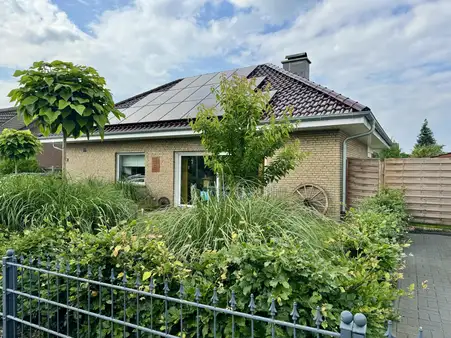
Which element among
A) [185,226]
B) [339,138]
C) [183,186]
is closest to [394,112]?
[339,138]

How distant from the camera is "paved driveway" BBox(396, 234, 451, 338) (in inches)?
113

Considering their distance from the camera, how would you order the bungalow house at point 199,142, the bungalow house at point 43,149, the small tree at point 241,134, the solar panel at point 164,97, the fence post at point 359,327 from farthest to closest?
the bungalow house at point 43,149, the solar panel at point 164,97, the bungalow house at point 199,142, the small tree at point 241,134, the fence post at point 359,327

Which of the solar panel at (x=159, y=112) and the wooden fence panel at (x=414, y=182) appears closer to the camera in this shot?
the wooden fence panel at (x=414, y=182)

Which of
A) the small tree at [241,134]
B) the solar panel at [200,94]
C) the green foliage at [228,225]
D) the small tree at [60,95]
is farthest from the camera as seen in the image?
the solar panel at [200,94]

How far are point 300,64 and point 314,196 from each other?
6.47 m

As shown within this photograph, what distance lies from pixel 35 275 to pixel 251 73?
33.0 feet

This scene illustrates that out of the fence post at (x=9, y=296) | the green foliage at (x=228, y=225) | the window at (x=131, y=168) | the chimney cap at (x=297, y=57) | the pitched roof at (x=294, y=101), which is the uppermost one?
the chimney cap at (x=297, y=57)

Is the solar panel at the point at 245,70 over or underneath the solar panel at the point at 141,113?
over

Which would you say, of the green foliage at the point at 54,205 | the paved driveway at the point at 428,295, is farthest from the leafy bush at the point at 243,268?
the green foliage at the point at 54,205

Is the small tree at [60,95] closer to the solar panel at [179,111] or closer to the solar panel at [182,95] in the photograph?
the solar panel at [179,111]

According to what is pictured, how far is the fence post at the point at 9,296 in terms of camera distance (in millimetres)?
2432

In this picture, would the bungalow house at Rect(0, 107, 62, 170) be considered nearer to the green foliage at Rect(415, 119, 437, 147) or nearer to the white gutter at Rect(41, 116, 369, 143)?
the white gutter at Rect(41, 116, 369, 143)

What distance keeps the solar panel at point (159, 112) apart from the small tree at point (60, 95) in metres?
4.74

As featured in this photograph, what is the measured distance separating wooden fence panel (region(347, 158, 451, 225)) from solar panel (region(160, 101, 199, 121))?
4.90 metres
